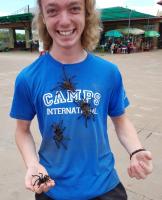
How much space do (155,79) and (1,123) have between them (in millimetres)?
6185

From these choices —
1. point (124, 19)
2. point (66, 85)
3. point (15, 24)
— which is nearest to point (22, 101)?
point (66, 85)

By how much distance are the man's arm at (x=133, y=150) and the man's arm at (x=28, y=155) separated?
411 mm

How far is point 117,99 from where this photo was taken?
1.66 metres

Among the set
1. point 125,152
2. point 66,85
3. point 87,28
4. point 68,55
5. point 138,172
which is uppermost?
point 87,28

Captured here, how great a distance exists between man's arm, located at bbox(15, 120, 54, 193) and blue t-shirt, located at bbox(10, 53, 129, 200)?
0.07 meters

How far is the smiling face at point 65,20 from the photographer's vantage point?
149 centimetres

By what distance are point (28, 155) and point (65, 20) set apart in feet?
2.19

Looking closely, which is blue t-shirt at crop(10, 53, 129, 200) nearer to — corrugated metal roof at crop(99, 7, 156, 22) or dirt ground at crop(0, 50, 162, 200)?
dirt ground at crop(0, 50, 162, 200)

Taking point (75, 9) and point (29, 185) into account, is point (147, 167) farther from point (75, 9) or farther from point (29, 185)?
point (75, 9)

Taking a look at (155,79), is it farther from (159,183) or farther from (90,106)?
(90,106)

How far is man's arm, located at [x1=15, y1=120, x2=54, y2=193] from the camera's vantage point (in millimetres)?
1357

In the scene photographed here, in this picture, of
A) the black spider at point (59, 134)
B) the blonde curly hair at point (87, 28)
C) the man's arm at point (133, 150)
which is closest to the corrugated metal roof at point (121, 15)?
the blonde curly hair at point (87, 28)

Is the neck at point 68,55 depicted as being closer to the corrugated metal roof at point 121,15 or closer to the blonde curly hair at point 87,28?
the blonde curly hair at point 87,28

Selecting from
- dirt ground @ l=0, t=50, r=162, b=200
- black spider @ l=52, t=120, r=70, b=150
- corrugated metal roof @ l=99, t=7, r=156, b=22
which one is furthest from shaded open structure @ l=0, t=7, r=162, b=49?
black spider @ l=52, t=120, r=70, b=150
